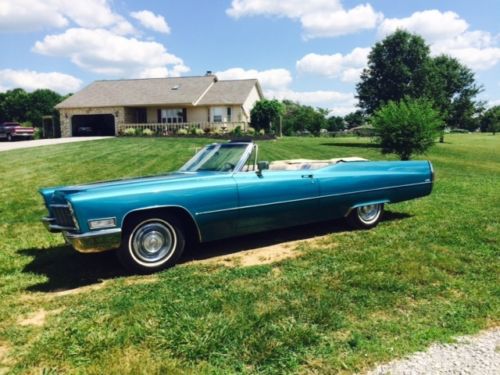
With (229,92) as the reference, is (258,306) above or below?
below

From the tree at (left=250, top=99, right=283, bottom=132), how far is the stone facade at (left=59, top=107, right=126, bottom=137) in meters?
11.9

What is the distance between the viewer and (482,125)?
103875 mm

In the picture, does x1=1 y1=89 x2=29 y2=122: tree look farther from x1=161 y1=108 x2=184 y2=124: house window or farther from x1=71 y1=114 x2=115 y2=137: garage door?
x1=161 y1=108 x2=184 y2=124: house window

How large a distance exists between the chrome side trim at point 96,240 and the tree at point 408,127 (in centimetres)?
1312

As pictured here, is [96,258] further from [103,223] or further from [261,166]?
[261,166]

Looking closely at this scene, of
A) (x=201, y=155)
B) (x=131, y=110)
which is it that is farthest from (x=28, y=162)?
(x=131, y=110)

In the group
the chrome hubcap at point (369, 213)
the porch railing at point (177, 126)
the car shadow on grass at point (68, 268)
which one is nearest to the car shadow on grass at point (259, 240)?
the chrome hubcap at point (369, 213)

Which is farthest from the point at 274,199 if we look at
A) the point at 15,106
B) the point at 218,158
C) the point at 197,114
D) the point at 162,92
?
the point at 15,106

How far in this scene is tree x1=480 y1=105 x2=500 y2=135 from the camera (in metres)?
91.4

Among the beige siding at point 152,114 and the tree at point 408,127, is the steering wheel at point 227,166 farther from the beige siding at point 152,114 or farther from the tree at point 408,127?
the beige siding at point 152,114

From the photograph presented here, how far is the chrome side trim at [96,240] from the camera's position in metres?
4.45

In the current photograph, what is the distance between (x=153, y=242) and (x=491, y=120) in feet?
357

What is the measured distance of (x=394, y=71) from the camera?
32.1 metres

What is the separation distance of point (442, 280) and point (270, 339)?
217 cm
